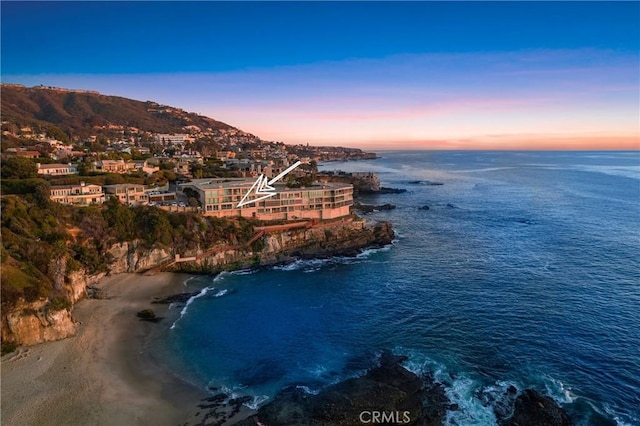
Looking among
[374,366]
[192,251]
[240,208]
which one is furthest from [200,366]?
[240,208]

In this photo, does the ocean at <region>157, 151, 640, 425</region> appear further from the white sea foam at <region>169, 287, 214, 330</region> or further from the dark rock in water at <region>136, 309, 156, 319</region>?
the dark rock in water at <region>136, 309, 156, 319</region>

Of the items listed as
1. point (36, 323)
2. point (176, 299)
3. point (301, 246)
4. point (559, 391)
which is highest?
point (36, 323)

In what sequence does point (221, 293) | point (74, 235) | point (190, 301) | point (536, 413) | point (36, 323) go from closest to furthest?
point (536, 413), point (36, 323), point (190, 301), point (221, 293), point (74, 235)

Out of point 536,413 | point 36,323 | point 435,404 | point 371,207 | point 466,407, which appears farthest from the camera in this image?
point 371,207

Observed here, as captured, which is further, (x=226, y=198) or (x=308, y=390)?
(x=226, y=198)

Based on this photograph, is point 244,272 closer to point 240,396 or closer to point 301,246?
point 301,246

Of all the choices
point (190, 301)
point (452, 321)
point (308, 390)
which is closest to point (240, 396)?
point (308, 390)

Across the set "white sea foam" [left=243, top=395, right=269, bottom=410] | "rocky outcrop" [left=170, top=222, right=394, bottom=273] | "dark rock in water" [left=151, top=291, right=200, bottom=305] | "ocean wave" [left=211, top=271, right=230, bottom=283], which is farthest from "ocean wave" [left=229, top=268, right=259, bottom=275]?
"white sea foam" [left=243, top=395, right=269, bottom=410]

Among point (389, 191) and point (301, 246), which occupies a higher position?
point (389, 191)
